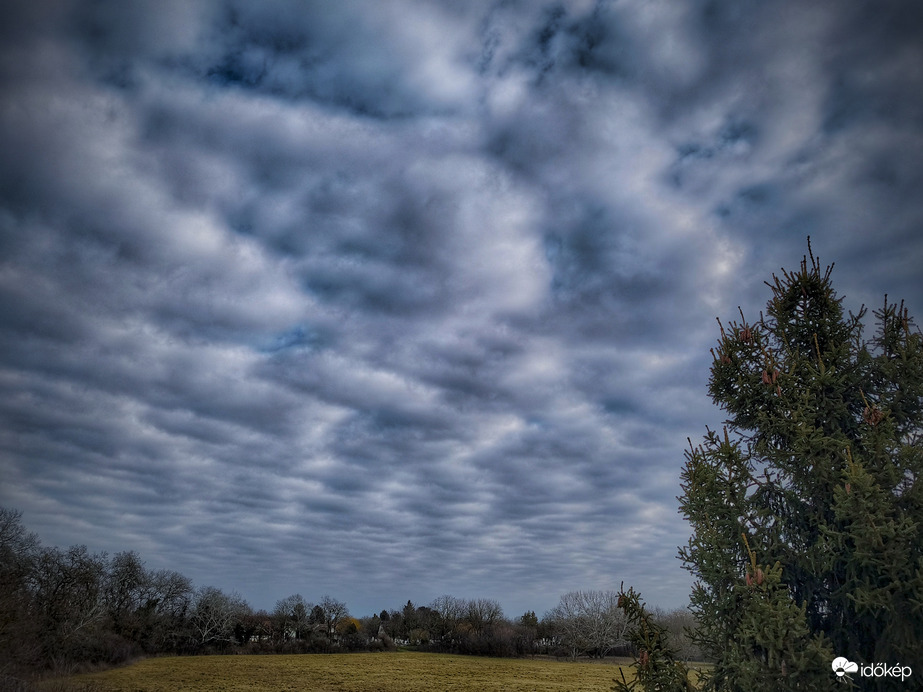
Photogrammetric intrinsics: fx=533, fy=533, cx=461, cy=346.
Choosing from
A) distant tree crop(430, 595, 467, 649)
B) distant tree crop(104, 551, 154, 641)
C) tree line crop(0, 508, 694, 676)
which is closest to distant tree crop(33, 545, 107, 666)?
tree line crop(0, 508, 694, 676)

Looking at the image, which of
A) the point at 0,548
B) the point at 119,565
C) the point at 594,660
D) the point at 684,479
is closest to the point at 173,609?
the point at 119,565

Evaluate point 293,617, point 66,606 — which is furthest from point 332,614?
point 66,606

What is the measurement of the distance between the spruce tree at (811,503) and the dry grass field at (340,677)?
38572mm

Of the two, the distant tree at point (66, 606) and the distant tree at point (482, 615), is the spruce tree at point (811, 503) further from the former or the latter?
the distant tree at point (482, 615)

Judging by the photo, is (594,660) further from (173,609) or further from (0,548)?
(0,548)

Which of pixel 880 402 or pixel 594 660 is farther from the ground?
pixel 880 402

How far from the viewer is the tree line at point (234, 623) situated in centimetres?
6412

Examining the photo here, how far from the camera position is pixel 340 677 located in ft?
184

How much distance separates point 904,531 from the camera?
5914mm

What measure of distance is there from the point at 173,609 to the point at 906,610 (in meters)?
116

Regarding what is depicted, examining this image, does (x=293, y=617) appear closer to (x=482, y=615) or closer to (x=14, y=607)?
(x=482, y=615)

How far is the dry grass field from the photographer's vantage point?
47.7 metres

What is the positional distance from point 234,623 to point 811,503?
378 feet

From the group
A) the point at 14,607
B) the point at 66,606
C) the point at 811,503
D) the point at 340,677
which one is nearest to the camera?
the point at 811,503
